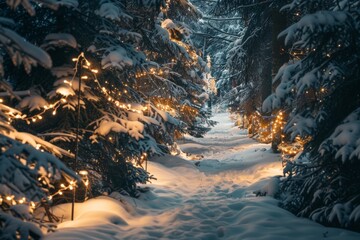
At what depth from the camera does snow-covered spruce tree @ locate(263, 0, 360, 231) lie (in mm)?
5465

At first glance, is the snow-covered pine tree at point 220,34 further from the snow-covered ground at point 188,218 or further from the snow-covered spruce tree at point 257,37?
the snow-covered ground at point 188,218

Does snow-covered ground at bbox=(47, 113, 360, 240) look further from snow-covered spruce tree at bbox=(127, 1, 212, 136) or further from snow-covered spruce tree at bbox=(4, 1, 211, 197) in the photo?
snow-covered spruce tree at bbox=(127, 1, 212, 136)

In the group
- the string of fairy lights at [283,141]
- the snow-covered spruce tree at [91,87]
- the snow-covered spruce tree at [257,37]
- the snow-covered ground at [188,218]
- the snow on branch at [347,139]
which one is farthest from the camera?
the snow-covered spruce tree at [257,37]

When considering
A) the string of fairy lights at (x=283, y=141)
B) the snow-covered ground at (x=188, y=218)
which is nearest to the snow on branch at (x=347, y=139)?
the snow-covered ground at (x=188, y=218)

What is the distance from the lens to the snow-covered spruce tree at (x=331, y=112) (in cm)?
546

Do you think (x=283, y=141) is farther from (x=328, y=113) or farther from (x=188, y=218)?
(x=188, y=218)

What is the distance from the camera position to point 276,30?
1424 centimetres

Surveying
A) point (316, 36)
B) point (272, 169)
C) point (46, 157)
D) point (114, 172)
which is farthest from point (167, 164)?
point (46, 157)

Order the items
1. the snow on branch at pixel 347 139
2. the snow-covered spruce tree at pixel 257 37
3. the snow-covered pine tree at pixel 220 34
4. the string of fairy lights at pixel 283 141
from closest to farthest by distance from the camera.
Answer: the snow on branch at pixel 347 139
the string of fairy lights at pixel 283 141
the snow-covered spruce tree at pixel 257 37
the snow-covered pine tree at pixel 220 34

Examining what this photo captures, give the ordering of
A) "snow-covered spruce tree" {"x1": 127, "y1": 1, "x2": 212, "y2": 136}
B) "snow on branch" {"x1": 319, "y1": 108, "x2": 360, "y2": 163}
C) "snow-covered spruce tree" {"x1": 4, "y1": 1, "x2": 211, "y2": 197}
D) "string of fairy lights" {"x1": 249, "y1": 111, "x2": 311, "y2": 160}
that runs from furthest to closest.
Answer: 1. "string of fairy lights" {"x1": 249, "y1": 111, "x2": 311, "y2": 160}
2. "snow-covered spruce tree" {"x1": 127, "y1": 1, "x2": 212, "y2": 136}
3. "snow-covered spruce tree" {"x1": 4, "y1": 1, "x2": 211, "y2": 197}
4. "snow on branch" {"x1": 319, "y1": 108, "x2": 360, "y2": 163}

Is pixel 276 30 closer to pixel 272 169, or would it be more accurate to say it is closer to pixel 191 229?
pixel 272 169

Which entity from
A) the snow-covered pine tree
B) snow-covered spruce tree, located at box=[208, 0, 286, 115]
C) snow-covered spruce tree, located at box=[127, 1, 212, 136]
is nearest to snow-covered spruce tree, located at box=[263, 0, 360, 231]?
snow-covered spruce tree, located at box=[127, 1, 212, 136]

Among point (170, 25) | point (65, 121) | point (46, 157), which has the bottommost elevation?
point (46, 157)

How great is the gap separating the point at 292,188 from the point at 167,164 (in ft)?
27.3
